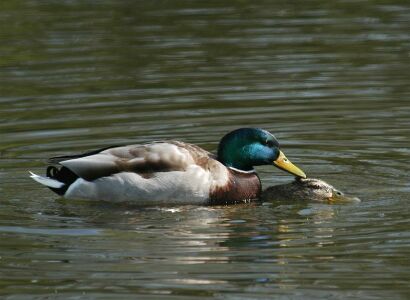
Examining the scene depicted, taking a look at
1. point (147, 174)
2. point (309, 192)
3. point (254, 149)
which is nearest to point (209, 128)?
point (254, 149)

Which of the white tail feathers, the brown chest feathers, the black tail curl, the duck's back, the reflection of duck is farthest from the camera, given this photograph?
the black tail curl

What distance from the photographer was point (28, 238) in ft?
38.5

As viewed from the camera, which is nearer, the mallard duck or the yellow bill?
the mallard duck

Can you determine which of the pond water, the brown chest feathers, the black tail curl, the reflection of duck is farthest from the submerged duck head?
the black tail curl

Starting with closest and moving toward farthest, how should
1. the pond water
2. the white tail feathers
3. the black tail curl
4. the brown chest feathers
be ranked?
the pond water → the brown chest feathers → the white tail feathers → the black tail curl

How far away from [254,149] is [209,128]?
262 centimetres

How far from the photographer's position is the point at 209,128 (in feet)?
52.6

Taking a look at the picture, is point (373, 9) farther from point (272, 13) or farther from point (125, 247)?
point (125, 247)

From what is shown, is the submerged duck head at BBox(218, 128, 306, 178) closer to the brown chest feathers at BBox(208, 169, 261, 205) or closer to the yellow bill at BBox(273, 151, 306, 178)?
the yellow bill at BBox(273, 151, 306, 178)

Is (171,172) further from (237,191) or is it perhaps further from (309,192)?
(309,192)

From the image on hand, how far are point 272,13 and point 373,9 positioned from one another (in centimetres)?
161

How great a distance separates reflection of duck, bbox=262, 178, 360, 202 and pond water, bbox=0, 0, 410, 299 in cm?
9

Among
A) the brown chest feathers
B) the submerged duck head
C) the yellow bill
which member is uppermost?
the submerged duck head

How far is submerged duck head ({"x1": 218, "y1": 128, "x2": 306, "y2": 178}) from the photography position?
1341cm
